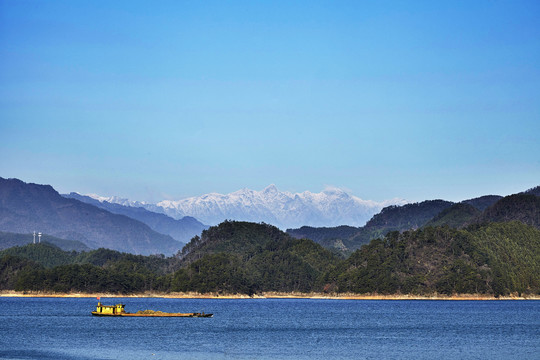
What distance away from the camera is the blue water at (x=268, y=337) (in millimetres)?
82250

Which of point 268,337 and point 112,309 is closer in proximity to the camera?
point 268,337

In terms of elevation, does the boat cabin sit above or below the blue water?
above

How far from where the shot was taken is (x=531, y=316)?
153625 millimetres

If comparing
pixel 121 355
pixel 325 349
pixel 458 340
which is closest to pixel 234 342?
pixel 325 349

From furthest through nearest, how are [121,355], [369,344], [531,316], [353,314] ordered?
[353,314] → [531,316] → [369,344] → [121,355]

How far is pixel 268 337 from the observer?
342 ft

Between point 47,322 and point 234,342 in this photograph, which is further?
point 47,322

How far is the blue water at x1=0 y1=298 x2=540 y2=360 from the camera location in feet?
270

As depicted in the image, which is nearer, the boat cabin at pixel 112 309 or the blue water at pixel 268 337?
the blue water at pixel 268 337

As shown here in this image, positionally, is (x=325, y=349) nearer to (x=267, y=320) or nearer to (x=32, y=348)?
(x=32, y=348)

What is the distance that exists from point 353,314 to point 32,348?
90422 mm

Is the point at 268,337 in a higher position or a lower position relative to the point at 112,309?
lower

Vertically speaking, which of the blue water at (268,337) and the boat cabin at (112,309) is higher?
the boat cabin at (112,309)

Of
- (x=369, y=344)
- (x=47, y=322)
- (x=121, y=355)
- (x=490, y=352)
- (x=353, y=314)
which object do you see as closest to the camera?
(x=121, y=355)
